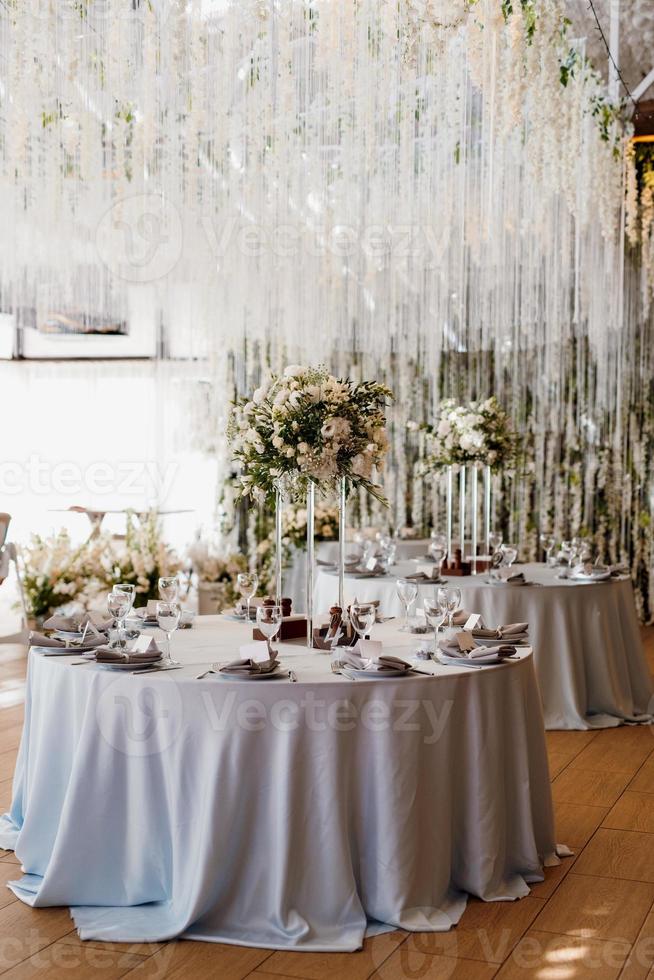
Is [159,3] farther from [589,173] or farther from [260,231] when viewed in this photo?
[589,173]

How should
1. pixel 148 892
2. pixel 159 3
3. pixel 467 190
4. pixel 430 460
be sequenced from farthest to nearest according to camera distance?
pixel 467 190
pixel 430 460
pixel 159 3
pixel 148 892

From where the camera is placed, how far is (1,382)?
13.2m

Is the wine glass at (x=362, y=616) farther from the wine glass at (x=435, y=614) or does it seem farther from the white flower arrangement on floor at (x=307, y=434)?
the white flower arrangement on floor at (x=307, y=434)

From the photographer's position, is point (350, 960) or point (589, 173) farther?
point (589, 173)

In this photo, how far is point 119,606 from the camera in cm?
352

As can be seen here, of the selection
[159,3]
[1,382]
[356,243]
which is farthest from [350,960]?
[1,382]

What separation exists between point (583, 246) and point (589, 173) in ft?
2.21

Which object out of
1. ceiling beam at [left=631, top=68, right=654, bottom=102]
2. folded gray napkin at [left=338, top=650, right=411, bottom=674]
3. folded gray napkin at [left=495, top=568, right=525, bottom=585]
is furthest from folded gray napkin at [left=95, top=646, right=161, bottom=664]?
ceiling beam at [left=631, top=68, right=654, bottom=102]

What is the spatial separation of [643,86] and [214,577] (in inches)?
174

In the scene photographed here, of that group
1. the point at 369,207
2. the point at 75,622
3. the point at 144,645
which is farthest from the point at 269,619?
the point at 369,207

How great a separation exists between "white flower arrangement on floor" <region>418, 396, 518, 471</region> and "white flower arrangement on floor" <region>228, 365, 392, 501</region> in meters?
2.10

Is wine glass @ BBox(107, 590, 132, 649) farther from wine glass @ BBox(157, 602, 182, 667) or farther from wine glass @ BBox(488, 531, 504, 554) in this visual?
wine glass @ BBox(488, 531, 504, 554)

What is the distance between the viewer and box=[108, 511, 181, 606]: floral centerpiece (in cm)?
762

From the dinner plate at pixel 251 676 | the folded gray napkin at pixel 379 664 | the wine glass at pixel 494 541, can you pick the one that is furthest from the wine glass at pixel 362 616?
the wine glass at pixel 494 541
